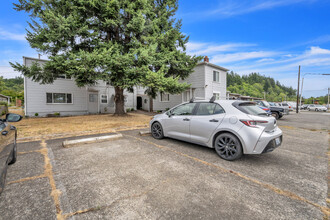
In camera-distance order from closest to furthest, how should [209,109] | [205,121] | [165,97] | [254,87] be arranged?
[205,121]
[209,109]
[165,97]
[254,87]

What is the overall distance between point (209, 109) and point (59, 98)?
665 inches

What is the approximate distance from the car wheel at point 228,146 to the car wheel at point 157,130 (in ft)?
7.19

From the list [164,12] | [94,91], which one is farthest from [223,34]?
[94,91]

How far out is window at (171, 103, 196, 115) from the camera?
15.6 feet

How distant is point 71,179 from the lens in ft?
9.21

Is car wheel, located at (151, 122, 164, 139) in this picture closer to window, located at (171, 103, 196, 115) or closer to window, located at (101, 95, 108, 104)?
window, located at (171, 103, 196, 115)

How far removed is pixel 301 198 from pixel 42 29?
45.5 feet

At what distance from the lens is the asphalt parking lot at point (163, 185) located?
198 centimetres

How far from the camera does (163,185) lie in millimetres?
2617

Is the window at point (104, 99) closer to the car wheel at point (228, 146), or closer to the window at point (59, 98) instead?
the window at point (59, 98)

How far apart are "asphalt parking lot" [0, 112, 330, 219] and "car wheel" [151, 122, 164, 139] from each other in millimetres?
1215

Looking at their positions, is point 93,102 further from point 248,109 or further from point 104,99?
point 248,109

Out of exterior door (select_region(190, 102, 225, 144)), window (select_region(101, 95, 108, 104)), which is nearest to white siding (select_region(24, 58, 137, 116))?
window (select_region(101, 95, 108, 104))

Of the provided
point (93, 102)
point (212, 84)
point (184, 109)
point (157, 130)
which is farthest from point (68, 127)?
point (212, 84)
